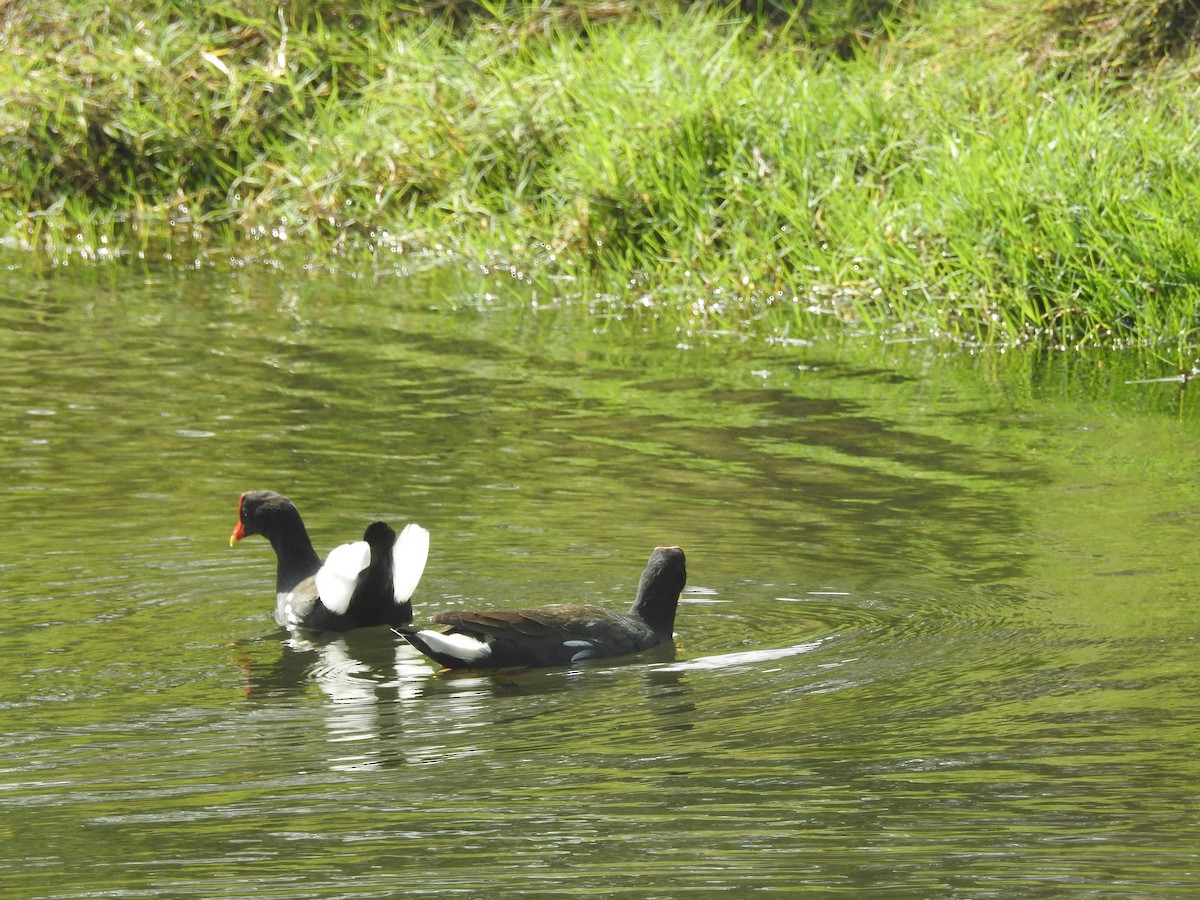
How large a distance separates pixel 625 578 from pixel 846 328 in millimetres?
4337

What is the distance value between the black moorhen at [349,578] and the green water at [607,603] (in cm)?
10

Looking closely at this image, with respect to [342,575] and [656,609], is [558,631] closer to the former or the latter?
[656,609]

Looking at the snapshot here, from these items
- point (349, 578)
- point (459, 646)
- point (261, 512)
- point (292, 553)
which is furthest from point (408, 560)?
point (261, 512)

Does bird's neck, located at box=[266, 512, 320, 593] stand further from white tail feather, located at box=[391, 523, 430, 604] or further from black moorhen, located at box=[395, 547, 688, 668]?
black moorhen, located at box=[395, 547, 688, 668]

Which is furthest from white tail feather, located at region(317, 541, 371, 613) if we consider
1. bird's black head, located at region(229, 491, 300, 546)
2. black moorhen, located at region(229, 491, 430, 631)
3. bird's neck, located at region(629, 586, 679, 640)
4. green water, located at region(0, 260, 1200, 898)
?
bird's neck, located at region(629, 586, 679, 640)

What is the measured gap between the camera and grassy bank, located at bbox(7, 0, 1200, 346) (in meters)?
9.93

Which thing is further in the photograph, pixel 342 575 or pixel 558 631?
pixel 342 575

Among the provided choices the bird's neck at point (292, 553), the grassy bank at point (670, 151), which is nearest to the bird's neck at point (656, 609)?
the bird's neck at point (292, 553)

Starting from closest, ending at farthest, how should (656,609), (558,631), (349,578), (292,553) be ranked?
(558,631), (656,609), (349,578), (292,553)

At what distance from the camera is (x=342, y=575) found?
5.96 metres

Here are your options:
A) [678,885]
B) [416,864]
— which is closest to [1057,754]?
[678,885]

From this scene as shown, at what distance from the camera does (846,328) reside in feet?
34.3

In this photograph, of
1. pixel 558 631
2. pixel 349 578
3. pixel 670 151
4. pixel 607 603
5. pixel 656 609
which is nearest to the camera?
pixel 558 631

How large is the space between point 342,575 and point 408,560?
0.24m
